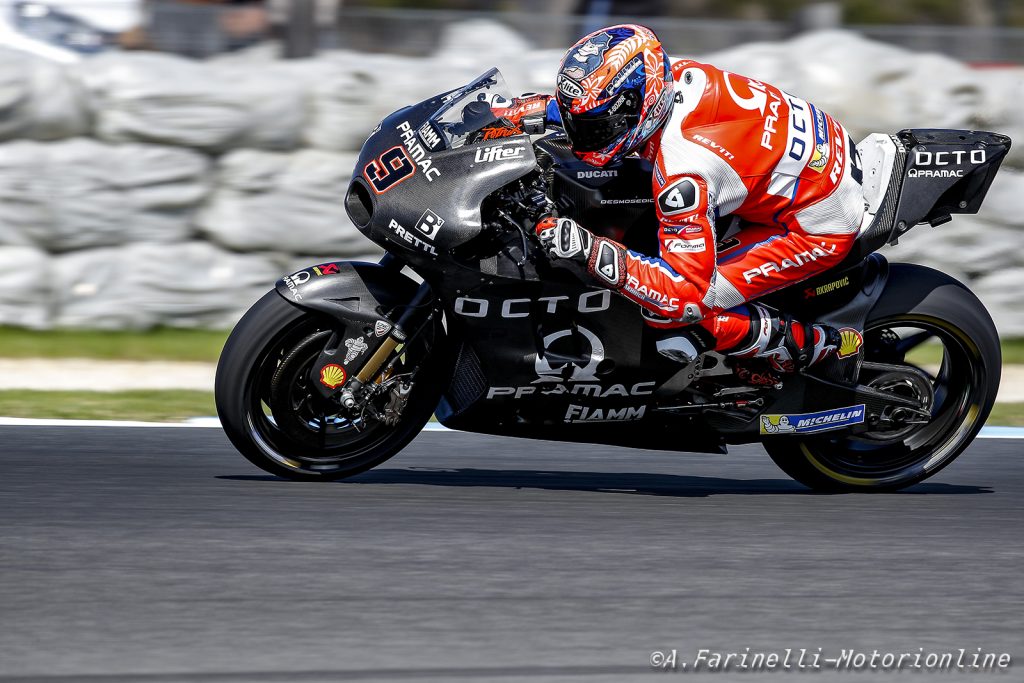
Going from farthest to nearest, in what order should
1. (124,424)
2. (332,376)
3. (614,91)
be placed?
(124,424) < (332,376) < (614,91)

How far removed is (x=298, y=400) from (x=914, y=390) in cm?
210

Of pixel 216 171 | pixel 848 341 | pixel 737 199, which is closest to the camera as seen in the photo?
pixel 737 199

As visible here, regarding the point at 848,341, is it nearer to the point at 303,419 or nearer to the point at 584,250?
the point at 584,250

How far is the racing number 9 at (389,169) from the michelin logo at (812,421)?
57.3 inches

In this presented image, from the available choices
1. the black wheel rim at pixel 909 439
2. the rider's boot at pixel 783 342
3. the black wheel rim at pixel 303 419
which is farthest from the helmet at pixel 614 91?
the black wheel rim at pixel 909 439

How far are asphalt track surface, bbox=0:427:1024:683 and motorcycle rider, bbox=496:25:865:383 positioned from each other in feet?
2.13

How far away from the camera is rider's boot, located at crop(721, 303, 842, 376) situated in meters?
4.69

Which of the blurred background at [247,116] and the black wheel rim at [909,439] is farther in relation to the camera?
the blurred background at [247,116]

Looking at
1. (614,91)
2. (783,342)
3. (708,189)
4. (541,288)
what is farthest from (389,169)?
(783,342)

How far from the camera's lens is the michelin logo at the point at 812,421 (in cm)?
487

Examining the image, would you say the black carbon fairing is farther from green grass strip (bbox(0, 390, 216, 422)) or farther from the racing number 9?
green grass strip (bbox(0, 390, 216, 422))

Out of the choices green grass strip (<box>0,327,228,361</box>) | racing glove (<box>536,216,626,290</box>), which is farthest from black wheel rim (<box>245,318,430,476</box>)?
green grass strip (<box>0,327,228,361</box>)

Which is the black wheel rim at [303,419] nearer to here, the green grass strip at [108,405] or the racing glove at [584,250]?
the racing glove at [584,250]

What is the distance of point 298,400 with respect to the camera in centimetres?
476
